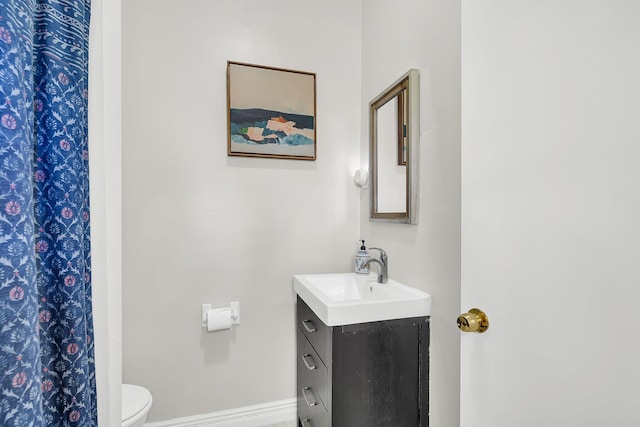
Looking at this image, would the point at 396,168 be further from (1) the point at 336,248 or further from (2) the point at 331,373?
(2) the point at 331,373

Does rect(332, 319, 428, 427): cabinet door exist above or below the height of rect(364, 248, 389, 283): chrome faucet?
below

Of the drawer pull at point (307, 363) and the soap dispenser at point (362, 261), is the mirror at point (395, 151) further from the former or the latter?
the drawer pull at point (307, 363)

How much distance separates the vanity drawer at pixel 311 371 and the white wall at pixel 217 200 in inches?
7.5

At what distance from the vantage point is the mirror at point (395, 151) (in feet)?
4.85

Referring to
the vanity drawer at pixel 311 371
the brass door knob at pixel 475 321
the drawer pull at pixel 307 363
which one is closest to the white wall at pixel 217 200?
the vanity drawer at pixel 311 371

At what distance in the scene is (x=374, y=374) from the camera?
1.30 meters

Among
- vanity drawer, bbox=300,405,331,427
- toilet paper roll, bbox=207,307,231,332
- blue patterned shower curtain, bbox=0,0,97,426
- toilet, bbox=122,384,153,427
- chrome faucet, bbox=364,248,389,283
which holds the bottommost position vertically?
vanity drawer, bbox=300,405,331,427

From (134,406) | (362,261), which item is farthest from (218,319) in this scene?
(362,261)

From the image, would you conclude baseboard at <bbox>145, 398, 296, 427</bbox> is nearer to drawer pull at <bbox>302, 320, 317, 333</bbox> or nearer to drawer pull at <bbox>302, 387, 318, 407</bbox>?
drawer pull at <bbox>302, 387, 318, 407</bbox>

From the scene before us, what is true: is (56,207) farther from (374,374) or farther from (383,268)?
(383,268)

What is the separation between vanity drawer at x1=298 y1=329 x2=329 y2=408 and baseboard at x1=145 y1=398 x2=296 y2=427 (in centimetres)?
23

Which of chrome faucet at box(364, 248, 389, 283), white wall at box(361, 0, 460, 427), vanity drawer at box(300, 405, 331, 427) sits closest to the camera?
white wall at box(361, 0, 460, 427)

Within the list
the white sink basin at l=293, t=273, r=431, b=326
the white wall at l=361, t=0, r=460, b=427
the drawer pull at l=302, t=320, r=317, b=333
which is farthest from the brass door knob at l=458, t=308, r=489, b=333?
the drawer pull at l=302, t=320, r=317, b=333

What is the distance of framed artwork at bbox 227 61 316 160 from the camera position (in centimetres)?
186
